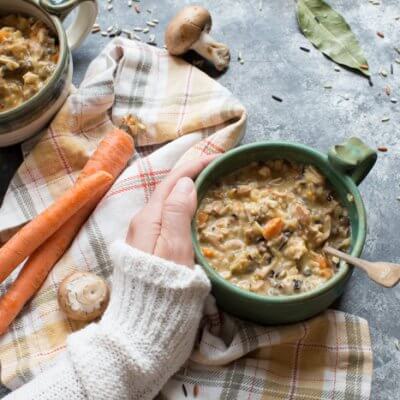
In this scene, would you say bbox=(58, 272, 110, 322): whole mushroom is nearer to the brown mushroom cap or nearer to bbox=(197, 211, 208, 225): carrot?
bbox=(197, 211, 208, 225): carrot

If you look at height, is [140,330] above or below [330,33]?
below

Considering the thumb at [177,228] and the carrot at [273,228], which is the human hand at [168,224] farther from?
the carrot at [273,228]

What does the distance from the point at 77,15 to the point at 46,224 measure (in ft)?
1.92

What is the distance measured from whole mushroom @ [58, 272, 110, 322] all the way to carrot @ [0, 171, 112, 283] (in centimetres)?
15

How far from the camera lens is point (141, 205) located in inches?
82.1

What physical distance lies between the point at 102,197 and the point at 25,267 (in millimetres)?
268

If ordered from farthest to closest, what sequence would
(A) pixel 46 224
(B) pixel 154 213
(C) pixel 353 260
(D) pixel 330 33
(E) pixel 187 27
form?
1. (D) pixel 330 33
2. (E) pixel 187 27
3. (A) pixel 46 224
4. (B) pixel 154 213
5. (C) pixel 353 260

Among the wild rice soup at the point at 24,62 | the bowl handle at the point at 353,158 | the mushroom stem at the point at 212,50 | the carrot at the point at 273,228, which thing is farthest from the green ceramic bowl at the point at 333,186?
the wild rice soup at the point at 24,62

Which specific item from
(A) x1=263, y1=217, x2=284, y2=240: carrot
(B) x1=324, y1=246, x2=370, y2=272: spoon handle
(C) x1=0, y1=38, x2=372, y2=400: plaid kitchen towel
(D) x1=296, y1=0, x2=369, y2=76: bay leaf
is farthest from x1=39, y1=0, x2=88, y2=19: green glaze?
(B) x1=324, y1=246, x2=370, y2=272: spoon handle

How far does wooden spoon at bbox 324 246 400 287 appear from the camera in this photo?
70.5 inches

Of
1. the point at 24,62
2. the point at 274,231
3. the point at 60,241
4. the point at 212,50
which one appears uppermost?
the point at 24,62

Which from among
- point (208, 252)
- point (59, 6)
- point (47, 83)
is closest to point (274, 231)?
point (208, 252)

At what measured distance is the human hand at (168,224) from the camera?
6.01 ft

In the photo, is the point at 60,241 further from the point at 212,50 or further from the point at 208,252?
the point at 212,50
